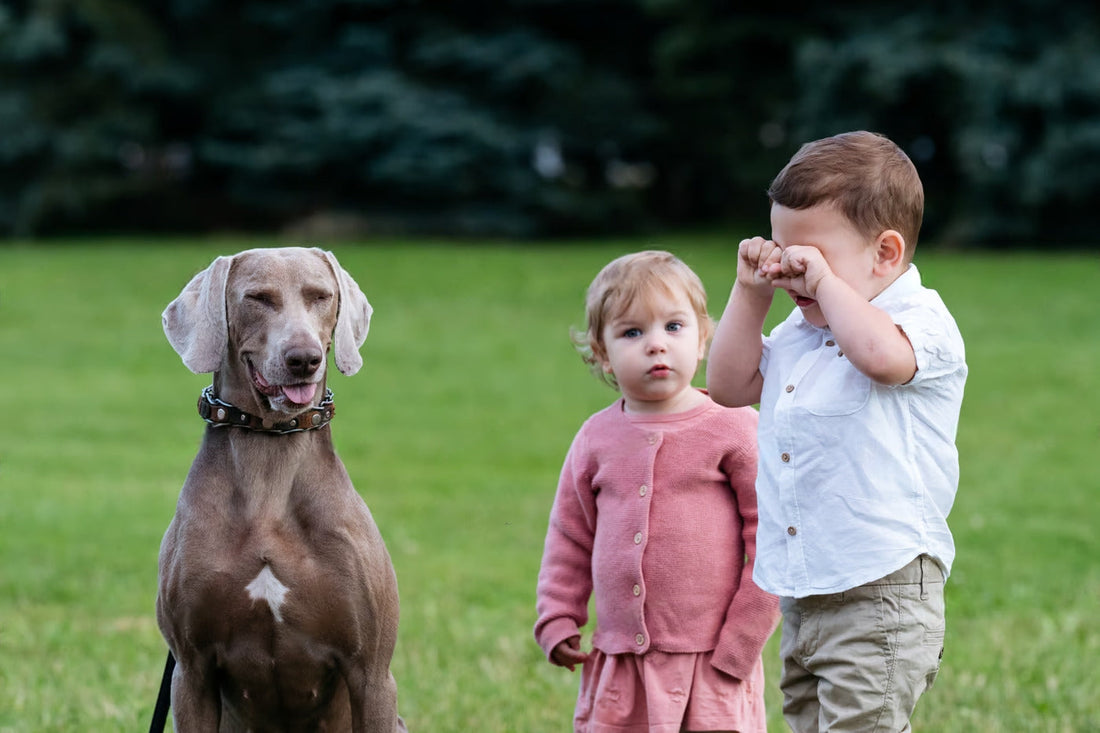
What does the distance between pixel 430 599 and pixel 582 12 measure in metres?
24.5

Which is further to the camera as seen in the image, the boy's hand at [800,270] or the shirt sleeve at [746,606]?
the shirt sleeve at [746,606]

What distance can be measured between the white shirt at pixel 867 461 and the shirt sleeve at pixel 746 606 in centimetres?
36

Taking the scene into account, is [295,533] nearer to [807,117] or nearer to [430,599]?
[430,599]

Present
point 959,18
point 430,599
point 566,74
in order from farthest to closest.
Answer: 1. point 566,74
2. point 959,18
3. point 430,599

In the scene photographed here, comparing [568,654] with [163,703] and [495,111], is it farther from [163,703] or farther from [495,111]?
[495,111]

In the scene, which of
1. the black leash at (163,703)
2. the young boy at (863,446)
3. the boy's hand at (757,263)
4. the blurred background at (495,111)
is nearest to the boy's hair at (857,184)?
the young boy at (863,446)

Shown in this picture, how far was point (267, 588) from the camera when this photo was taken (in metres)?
3.45

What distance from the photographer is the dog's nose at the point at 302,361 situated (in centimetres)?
333

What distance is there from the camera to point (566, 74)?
28500mm

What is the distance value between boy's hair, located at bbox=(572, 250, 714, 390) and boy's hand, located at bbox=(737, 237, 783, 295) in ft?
1.48

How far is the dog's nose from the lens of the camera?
333 centimetres

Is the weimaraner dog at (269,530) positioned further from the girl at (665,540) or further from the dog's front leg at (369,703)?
the girl at (665,540)

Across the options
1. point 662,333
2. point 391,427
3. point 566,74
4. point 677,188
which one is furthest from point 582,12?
point 662,333

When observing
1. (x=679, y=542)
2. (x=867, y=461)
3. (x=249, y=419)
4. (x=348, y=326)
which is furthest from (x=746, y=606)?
(x=249, y=419)
